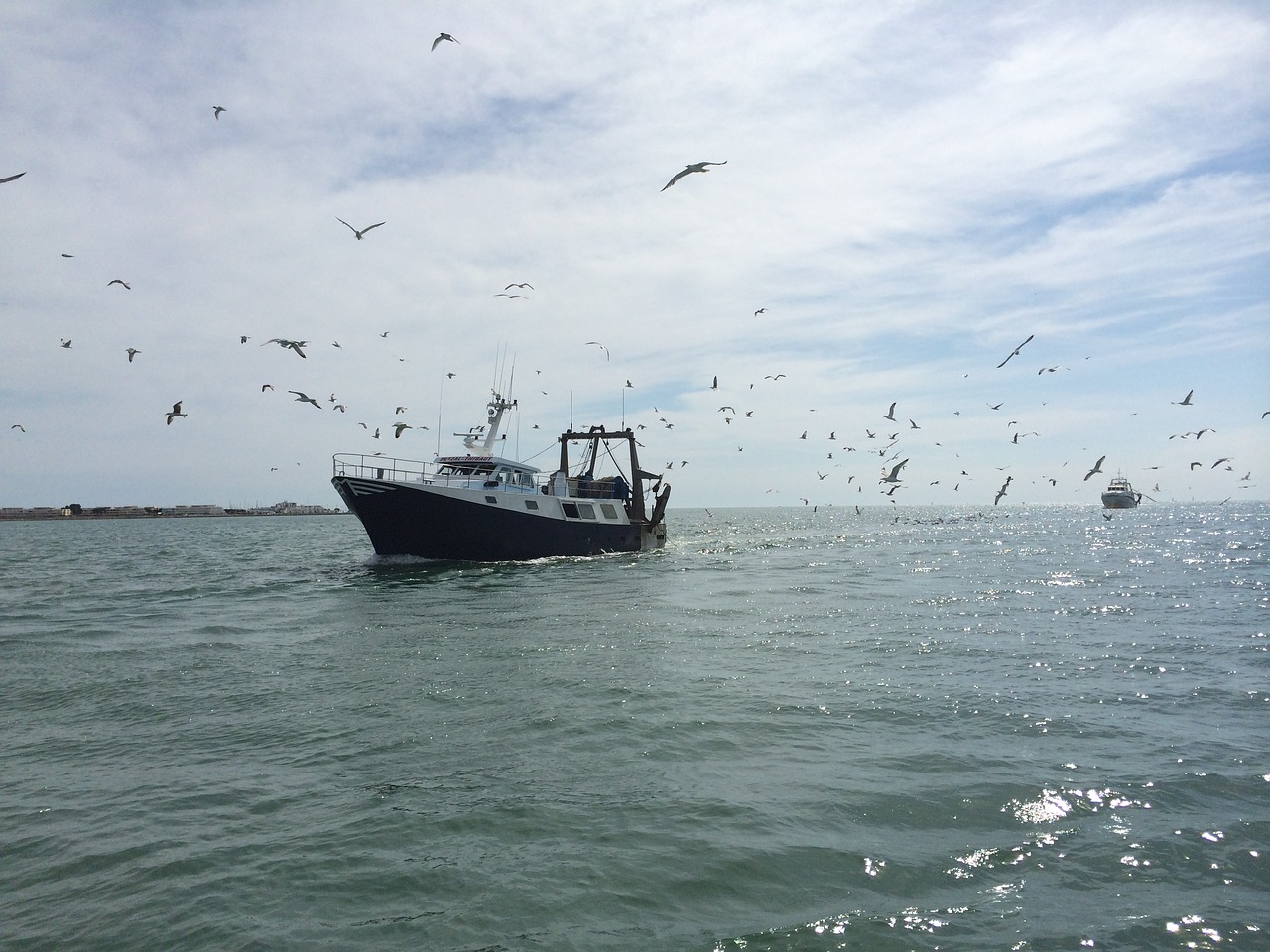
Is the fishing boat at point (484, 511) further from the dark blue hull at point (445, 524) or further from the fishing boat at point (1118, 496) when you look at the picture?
the fishing boat at point (1118, 496)

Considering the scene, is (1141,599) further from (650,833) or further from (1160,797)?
(650,833)

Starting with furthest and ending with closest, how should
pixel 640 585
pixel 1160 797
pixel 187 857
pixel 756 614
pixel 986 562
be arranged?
pixel 986 562 → pixel 640 585 → pixel 756 614 → pixel 1160 797 → pixel 187 857

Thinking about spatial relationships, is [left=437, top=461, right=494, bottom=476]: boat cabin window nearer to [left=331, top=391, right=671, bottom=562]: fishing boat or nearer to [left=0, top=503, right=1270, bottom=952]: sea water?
[left=331, top=391, right=671, bottom=562]: fishing boat

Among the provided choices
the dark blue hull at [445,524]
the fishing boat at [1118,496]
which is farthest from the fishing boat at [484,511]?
the fishing boat at [1118,496]

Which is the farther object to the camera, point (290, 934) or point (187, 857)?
point (187, 857)

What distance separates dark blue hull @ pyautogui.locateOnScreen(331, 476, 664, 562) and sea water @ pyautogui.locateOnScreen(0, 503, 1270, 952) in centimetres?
1294

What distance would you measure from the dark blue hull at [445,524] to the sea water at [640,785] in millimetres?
12942

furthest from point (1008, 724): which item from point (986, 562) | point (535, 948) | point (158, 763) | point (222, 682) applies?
point (986, 562)

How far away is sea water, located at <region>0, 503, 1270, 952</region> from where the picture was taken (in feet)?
18.7

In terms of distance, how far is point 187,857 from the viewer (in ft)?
21.7

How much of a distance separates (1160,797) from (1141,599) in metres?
17.4

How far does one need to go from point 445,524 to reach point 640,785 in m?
24.7

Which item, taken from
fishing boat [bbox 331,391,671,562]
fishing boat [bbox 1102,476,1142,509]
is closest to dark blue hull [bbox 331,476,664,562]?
fishing boat [bbox 331,391,671,562]

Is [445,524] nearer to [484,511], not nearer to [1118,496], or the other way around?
[484,511]
